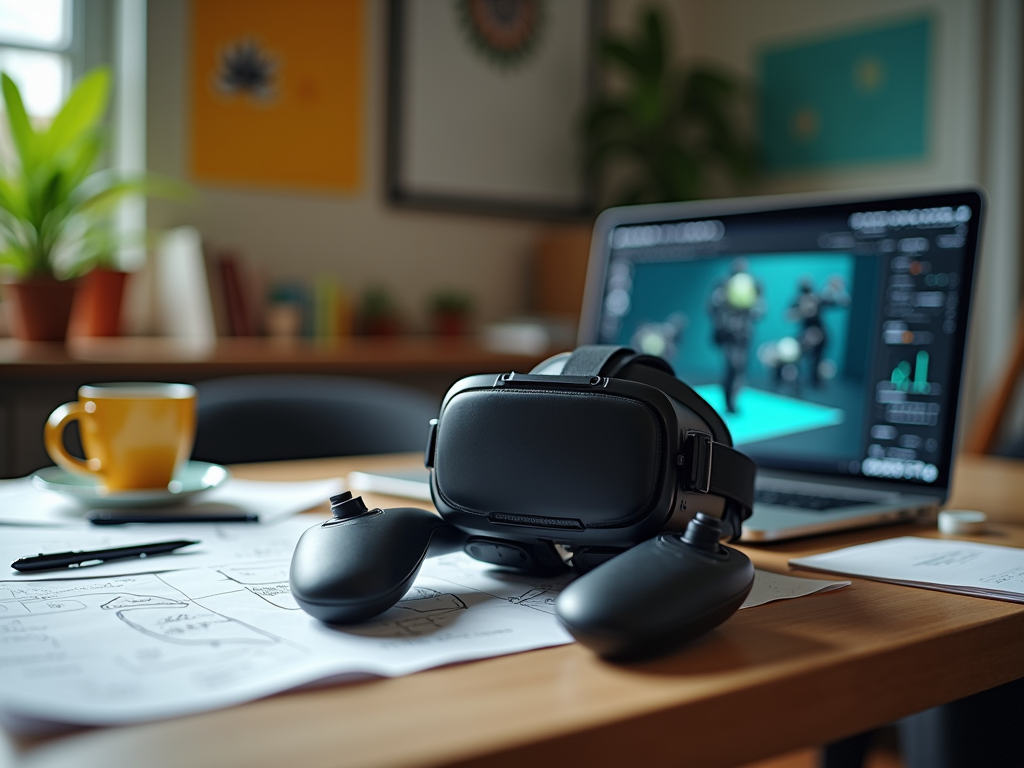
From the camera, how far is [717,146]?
310 cm

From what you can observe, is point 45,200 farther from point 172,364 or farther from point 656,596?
point 656,596

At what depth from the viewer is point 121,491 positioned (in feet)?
2.85

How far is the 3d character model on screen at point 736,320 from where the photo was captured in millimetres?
946

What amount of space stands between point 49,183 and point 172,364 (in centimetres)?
43

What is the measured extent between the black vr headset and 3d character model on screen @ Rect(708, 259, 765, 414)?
0.36 metres

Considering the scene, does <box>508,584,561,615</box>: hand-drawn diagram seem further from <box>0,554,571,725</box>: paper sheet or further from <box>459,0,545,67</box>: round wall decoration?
<box>459,0,545,67</box>: round wall decoration

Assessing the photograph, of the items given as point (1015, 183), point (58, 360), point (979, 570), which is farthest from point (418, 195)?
point (979, 570)

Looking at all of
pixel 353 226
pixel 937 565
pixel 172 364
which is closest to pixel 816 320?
pixel 937 565

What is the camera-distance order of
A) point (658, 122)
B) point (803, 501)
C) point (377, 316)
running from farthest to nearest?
point (658, 122) → point (377, 316) → point (803, 501)

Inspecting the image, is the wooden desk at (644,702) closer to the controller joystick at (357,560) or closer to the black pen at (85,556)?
the controller joystick at (357,560)

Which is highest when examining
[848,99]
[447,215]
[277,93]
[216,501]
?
[848,99]

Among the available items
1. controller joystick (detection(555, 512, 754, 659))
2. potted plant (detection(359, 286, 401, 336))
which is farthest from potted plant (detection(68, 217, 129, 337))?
controller joystick (detection(555, 512, 754, 659))

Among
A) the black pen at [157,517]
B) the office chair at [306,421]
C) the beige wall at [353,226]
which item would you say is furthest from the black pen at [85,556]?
the beige wall at [353,226]

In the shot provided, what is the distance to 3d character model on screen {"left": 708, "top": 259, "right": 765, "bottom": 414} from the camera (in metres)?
0.95
